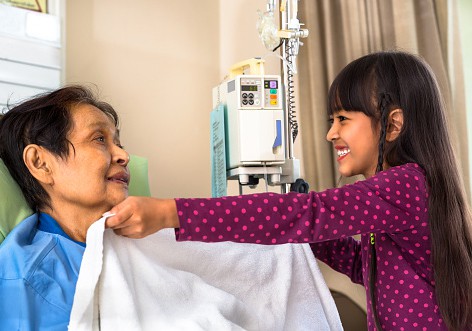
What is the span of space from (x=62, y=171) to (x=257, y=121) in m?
0.90

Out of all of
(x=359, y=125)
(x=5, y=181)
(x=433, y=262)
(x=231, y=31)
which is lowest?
(x=433, y=262)

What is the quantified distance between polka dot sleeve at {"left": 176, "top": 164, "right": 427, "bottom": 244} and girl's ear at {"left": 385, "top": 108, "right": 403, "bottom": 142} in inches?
7.3

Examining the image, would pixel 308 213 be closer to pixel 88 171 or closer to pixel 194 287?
pixel 194 287

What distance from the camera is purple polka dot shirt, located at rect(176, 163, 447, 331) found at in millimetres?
1301

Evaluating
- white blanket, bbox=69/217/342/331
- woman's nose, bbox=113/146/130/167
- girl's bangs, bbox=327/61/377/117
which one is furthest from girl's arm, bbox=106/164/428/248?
woman's nose, bbox=113/146/130/167

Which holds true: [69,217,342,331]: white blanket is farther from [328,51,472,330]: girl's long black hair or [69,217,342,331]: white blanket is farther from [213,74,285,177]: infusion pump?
[213,74,285,177]: infusion pump

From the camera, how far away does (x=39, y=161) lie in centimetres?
172

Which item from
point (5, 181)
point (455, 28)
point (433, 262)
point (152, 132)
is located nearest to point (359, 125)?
point (433, 262)

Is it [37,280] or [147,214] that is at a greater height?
[147,214]

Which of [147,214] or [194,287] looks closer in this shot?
[147,214]

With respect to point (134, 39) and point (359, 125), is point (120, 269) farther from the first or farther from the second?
point (134, 39)

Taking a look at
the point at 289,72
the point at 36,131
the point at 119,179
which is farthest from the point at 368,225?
the point at 289,72

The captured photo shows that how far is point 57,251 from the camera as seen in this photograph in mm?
1562

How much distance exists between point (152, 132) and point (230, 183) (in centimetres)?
64
